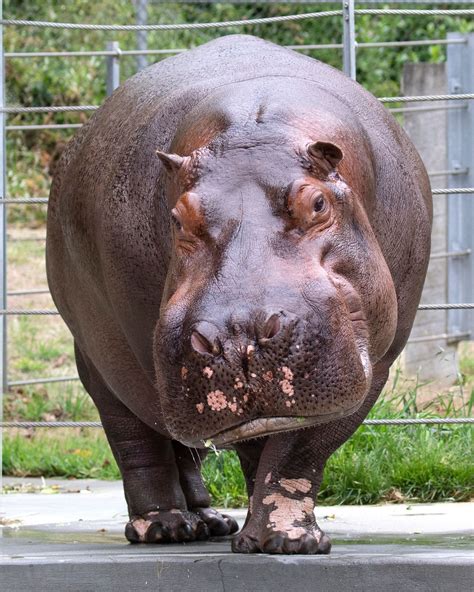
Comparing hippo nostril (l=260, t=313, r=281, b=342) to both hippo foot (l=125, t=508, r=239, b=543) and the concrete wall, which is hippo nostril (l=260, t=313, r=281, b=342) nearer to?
hippo foot (l=125, t=508, r=239, b=543)

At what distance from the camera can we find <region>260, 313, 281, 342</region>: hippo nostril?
3.01 meters

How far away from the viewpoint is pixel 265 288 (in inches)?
120

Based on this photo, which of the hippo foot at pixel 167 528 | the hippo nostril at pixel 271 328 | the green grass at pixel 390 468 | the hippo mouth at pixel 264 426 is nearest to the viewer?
the hippo nostril at pixel 271 328

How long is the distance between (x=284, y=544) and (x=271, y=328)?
35.3 inches

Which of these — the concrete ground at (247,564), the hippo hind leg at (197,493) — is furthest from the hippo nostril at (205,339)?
the hippo hind leg at (197,493)

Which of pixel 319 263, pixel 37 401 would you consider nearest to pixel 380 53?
pixel 37 401

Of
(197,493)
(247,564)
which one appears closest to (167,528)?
(197,493)

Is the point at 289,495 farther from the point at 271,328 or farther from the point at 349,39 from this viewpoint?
the point at 349,39

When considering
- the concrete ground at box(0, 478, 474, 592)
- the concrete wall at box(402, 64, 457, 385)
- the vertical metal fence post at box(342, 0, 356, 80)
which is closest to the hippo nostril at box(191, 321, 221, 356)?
Answer: the concrete ground at box(0, 478, 474, 592)

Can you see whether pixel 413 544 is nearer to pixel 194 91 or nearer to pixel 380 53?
pixel 194 91

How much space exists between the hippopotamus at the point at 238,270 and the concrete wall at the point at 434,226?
3694 mm

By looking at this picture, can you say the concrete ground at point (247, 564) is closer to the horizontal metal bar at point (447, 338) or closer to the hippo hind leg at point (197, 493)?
the hippo hind leg at point (197, 493)

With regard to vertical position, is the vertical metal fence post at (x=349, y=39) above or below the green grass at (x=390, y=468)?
above

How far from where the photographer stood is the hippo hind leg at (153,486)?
4367 mm
